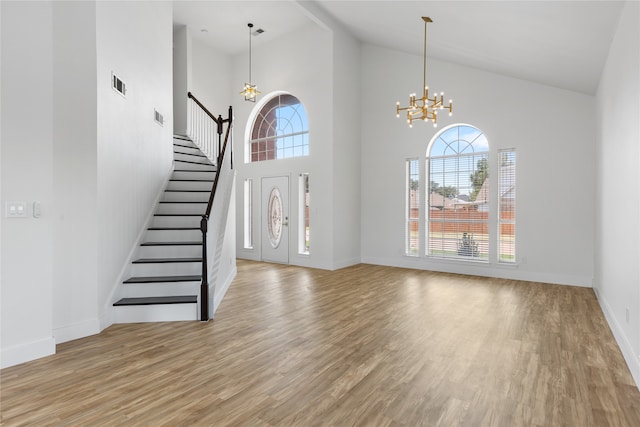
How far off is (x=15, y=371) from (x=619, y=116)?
5614 millimetres

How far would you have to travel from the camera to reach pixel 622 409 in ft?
7.22

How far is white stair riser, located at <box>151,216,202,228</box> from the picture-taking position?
5.05 m

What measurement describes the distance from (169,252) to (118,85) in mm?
2051

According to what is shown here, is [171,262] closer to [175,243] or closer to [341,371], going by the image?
[175,243]

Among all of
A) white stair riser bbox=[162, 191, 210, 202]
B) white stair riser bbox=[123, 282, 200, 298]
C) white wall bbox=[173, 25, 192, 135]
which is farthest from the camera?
white wall bbox=[173, 25, 192, 135]

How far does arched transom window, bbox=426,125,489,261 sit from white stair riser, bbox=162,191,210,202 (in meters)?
4.35

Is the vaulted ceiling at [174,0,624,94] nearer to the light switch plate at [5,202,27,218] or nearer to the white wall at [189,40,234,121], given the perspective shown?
the white wall at [189,40,234,121]

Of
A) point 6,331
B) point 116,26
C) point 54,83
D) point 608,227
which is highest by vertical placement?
point 116,26

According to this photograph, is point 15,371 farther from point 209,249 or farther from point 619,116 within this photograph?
point 619,116

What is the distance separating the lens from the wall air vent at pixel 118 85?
3.86 m

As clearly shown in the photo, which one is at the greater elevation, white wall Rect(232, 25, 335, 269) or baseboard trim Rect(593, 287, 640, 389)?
white wall Rect(232, 25, 335, 269)

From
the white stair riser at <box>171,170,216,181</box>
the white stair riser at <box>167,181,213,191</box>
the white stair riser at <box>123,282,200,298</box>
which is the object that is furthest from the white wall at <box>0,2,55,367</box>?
the white stair riser at <box>171,170,216,181</box>

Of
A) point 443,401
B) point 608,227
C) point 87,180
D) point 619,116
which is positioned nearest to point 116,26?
point 87,180

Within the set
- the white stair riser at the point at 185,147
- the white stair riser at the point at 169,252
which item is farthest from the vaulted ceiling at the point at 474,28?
the white stair riser at the point at 169,252
